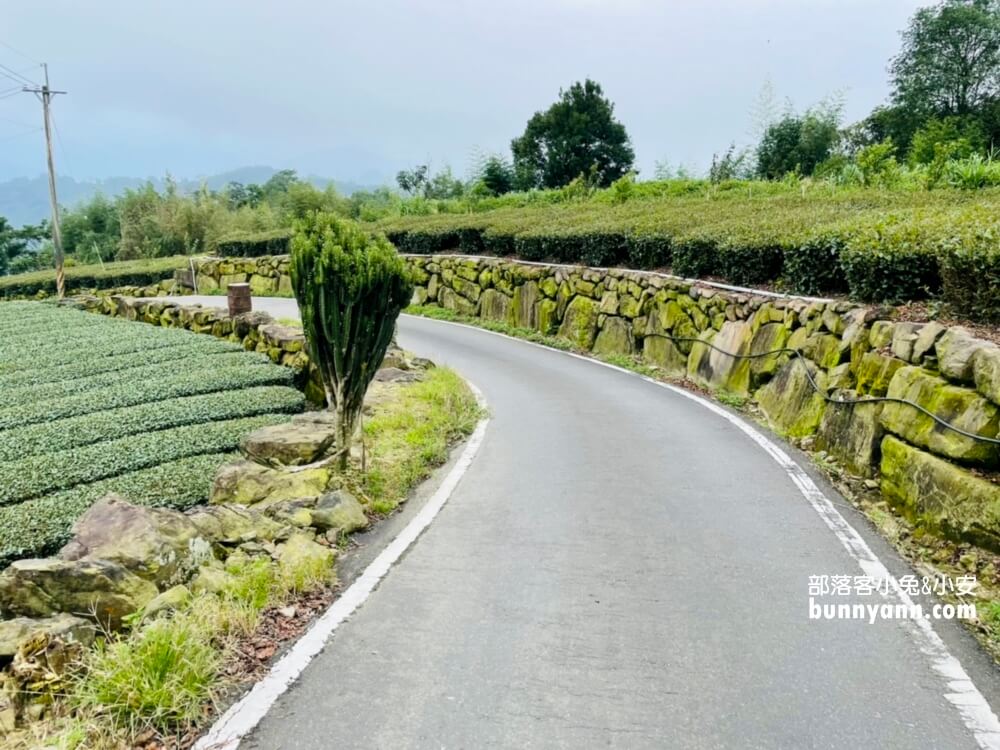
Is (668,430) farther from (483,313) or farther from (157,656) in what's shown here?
(483,313)

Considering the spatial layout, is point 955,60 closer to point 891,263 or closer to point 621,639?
point 891,263

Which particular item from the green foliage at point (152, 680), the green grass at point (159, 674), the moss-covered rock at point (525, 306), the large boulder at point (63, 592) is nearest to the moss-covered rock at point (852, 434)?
the green grass at point (159, 674)

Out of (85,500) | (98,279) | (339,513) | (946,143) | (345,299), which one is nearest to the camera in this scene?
(339,513)

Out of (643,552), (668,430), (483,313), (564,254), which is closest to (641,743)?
(643,552)

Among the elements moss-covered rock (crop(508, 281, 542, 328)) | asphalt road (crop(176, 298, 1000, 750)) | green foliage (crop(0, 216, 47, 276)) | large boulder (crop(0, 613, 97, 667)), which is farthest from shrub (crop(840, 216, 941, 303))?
green foliage (crop(0, 216, 47, 276))

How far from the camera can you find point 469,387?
11031 mm

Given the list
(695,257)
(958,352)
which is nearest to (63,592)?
(958,352)

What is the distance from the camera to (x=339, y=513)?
221 inches

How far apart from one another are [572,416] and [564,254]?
903 centimetres

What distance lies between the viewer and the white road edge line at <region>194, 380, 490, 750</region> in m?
3.20

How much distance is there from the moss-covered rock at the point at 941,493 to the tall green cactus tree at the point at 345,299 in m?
4.35

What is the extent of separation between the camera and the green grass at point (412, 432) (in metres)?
6.47

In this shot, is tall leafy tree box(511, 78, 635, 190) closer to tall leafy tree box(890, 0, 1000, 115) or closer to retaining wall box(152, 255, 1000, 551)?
tall leafy tree box(890, 0, 1000, 115)

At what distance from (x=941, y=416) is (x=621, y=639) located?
10.9ft
